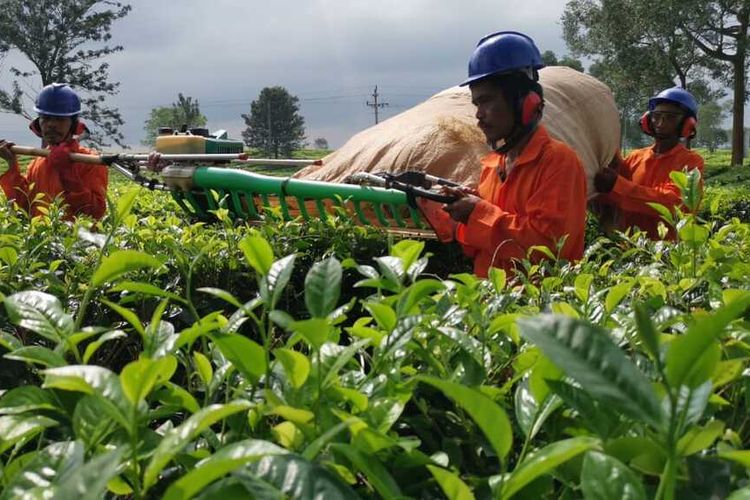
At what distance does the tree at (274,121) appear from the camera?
8838 cm

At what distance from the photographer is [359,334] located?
0.96 meters

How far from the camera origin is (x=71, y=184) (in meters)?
5.07

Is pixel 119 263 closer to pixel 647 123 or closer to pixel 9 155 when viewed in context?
pixel 9 155

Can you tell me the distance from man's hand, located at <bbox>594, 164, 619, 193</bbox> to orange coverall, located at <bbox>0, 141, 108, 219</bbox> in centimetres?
325

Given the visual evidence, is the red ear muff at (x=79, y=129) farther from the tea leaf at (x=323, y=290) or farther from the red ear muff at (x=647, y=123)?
the tea leaf at (x=323, y=290)

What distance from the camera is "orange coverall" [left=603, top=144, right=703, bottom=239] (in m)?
4.73

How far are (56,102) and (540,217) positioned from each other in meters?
3.84

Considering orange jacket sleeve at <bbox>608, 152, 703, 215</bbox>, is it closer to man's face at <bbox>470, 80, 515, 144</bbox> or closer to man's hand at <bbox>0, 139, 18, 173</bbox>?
man's face at <bbox>470, 80, 515, 144</bbox>

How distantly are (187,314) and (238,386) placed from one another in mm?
1187

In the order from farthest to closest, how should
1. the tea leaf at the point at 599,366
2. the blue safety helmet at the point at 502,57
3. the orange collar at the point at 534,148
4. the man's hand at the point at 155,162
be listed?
the man's hand at the point at 155,162
the blue safety helmet at the point at 502,57
the orange collar at the point at 534,148
the tea leaf at the point at 599,366

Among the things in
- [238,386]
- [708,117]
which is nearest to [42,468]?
[238,386]

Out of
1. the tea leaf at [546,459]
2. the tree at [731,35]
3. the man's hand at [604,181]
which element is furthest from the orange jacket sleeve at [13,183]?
the tree at [731,35]

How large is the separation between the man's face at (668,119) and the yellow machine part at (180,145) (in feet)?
10.6

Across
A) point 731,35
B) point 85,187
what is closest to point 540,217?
point 85,187
